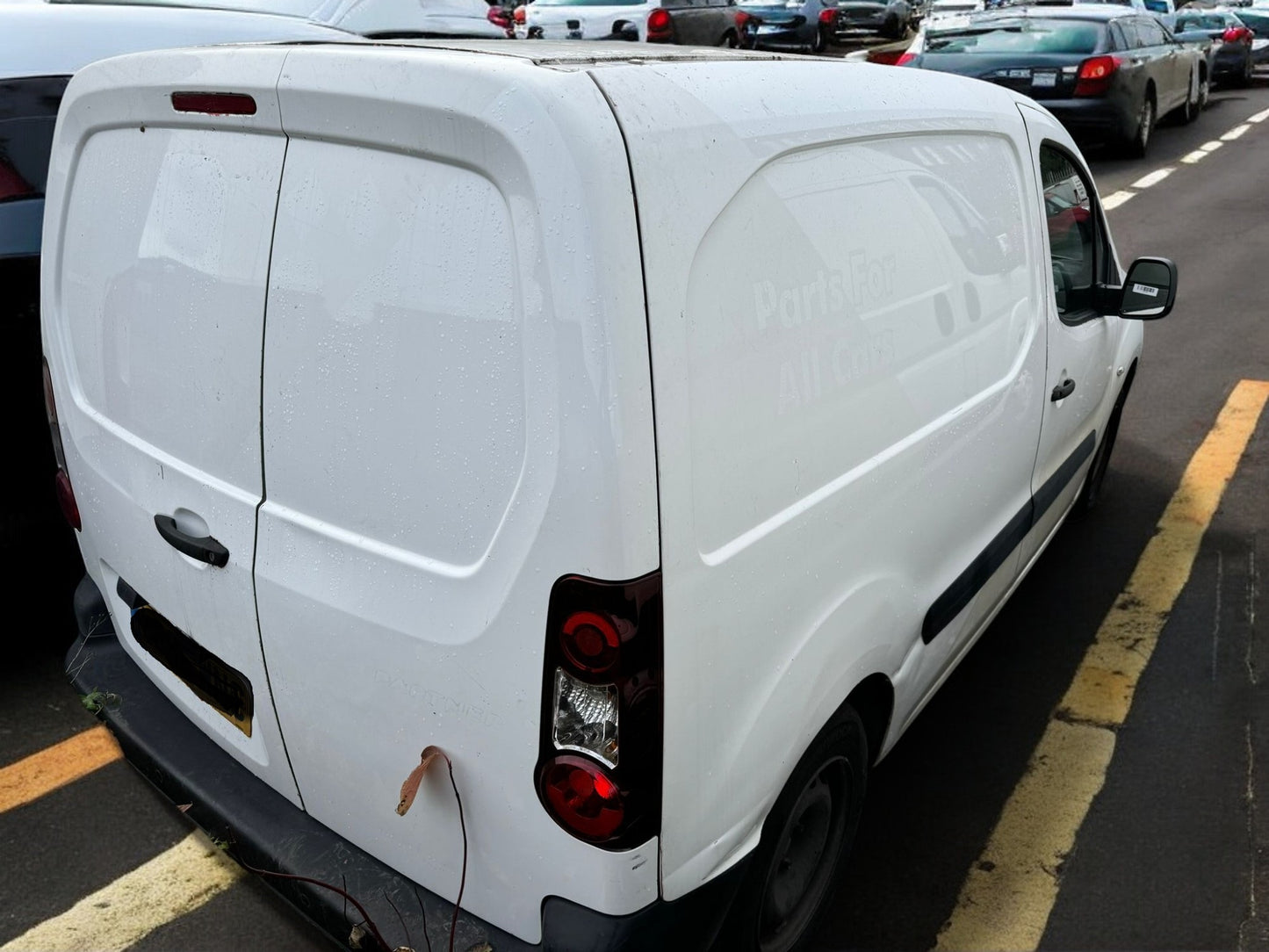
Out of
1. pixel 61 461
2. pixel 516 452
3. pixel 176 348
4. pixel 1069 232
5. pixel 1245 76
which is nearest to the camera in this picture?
pixel 516 452

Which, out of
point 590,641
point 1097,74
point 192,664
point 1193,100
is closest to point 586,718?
point 590,641

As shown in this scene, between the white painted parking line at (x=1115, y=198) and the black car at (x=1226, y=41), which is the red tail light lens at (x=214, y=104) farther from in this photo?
the black car at (x=1226, y=41)

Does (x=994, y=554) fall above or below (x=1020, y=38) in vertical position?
below

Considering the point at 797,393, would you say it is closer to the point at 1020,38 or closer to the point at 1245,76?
the point at 1020,38

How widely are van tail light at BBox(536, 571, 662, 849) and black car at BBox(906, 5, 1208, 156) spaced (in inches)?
424

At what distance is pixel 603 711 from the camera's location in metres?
1.78

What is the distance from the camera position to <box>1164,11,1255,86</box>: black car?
66.8 feet

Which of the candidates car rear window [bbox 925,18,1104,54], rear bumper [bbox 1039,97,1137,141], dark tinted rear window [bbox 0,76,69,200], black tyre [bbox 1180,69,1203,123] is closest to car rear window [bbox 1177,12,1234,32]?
black tyre [bbox 1180,69,1203,123]

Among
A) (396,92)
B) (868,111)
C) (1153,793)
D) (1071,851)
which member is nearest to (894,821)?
(1071,851)

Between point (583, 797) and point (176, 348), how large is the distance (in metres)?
1.12

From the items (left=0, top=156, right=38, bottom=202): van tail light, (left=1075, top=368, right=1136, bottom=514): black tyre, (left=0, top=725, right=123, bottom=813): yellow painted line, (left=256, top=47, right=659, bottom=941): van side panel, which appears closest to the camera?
(left=256, top=47, right=659, bottom=941): van side panel

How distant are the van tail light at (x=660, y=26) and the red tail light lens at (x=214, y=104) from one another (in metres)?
14.1

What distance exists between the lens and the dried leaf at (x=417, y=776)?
76.0 inches

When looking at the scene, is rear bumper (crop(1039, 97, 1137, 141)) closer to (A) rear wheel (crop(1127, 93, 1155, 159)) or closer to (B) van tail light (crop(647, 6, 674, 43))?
(A) rear wheel (crop(1127, 93, 1155, 159))
